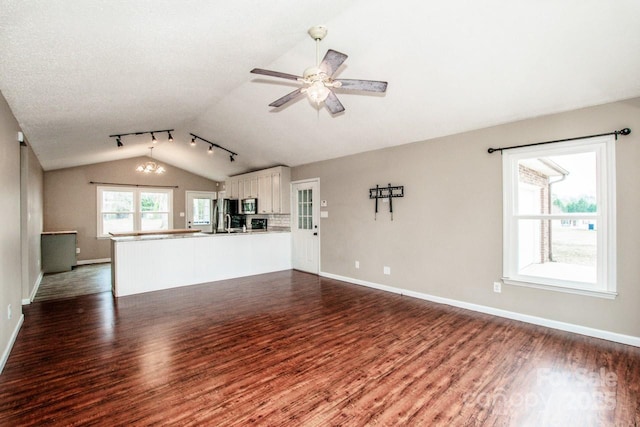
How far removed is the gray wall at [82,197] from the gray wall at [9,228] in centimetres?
496

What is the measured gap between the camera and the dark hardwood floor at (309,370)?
2.02 meters

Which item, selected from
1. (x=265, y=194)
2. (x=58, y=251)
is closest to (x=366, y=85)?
(x=265, y=194)

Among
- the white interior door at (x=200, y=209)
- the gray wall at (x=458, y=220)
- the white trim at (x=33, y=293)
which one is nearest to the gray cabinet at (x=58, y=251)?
the white trim at (x=33, y=293)

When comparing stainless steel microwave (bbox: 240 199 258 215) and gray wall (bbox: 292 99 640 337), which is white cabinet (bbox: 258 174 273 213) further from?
gray wall (bbox: 292 99 640 337)

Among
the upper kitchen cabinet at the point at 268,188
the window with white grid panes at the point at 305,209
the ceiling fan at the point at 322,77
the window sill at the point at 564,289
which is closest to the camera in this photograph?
the ceiling fan at the point at 322,77

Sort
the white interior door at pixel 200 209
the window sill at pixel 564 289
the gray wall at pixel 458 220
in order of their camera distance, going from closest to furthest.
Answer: the gray wall at pixel 458 220, the window sill at pixel 564 289, the white interior door at pixel 200 209

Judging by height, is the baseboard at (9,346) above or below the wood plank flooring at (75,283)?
above

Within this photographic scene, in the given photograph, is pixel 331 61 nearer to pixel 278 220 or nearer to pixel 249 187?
pixel 278 220

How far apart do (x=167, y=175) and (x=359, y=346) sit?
8.26 metres

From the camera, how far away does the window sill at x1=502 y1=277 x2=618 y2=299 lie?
3154 millimetres

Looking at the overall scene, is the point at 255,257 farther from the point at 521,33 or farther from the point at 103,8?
the point at 521,33

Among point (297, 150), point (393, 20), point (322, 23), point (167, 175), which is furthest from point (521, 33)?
point (167, 175)

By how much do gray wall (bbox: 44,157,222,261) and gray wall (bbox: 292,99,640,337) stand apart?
585 centimetres

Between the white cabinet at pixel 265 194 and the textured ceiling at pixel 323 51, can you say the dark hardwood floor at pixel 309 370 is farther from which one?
the white cabinet at pixel 265 194
